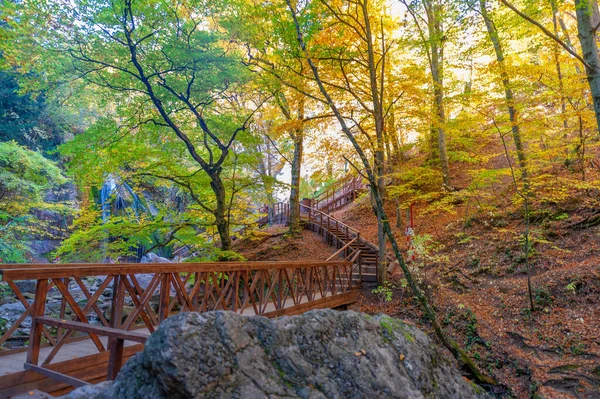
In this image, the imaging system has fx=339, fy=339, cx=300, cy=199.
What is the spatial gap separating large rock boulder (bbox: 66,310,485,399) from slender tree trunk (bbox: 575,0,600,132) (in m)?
4.70

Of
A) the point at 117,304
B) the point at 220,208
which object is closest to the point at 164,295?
the point at 117,304

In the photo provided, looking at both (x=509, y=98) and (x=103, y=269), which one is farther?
(x=509, y=98)

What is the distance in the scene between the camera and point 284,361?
2.14m

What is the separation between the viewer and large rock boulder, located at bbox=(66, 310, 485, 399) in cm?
171

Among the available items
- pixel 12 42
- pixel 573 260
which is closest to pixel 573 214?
pixel 573 260

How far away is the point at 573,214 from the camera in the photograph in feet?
31.6

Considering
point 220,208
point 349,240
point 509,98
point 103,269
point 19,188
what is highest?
point 509,98

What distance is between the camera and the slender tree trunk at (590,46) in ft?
16.2

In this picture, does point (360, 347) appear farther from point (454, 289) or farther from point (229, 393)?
point (454, 289)

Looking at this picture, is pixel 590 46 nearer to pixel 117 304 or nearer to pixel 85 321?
pixel 117 304

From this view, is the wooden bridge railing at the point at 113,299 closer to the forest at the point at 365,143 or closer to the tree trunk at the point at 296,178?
the forest at the point at 365,143

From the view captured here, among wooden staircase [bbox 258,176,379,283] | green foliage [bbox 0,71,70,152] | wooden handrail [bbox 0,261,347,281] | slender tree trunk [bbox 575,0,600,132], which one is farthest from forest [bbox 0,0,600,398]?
green foliage [bbox 0,71,70,152]

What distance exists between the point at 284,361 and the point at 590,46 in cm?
625

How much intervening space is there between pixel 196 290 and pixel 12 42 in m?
6.95
